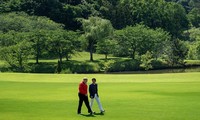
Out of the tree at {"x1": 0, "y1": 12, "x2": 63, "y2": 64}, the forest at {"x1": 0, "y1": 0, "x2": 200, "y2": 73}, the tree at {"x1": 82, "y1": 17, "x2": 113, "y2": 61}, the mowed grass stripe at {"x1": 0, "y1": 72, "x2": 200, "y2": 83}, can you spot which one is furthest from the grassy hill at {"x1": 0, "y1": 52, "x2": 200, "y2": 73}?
the mowed grass stripe at {"x1": 0, "y1": 72, "x2": 200, "y2": 83}

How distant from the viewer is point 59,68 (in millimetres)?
109438

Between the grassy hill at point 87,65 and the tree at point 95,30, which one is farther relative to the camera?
the tree at point 95,30

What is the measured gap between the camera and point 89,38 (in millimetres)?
133000

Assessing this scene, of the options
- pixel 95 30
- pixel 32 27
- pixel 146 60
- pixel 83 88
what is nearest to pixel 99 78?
pixel 83 88

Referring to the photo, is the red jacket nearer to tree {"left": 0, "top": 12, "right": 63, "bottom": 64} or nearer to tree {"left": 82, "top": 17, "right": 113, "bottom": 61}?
tree {"left": 0, "top": 12, "right": 63, "bottom": 64}

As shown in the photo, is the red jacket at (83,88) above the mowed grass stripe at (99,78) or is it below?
above

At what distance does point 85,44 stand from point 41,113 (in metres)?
106

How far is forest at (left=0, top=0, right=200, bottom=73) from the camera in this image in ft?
381

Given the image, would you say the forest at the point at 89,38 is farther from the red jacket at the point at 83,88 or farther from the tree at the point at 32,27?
the red jacket at the point at 83,88

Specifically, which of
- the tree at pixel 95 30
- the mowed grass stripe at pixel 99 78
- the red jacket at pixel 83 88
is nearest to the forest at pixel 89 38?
the tree at pixel 95 30

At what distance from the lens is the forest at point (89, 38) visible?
116250mm

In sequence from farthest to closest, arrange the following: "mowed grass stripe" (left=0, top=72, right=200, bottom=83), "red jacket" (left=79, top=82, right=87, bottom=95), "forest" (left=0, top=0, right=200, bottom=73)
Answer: "forest" (left=0, top=0, right=200, bottom=73), "mowed grass stripe" (left=0, top=72, right=200, bottom=83), "red jacket" (left=79, top=82, right=87, bottom=95)

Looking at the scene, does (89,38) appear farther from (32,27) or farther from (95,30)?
(32,27)

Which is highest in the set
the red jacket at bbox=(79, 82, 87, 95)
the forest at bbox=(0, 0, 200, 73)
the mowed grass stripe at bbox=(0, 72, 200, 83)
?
the forest at bbox=(0, 0, 200, 73)
